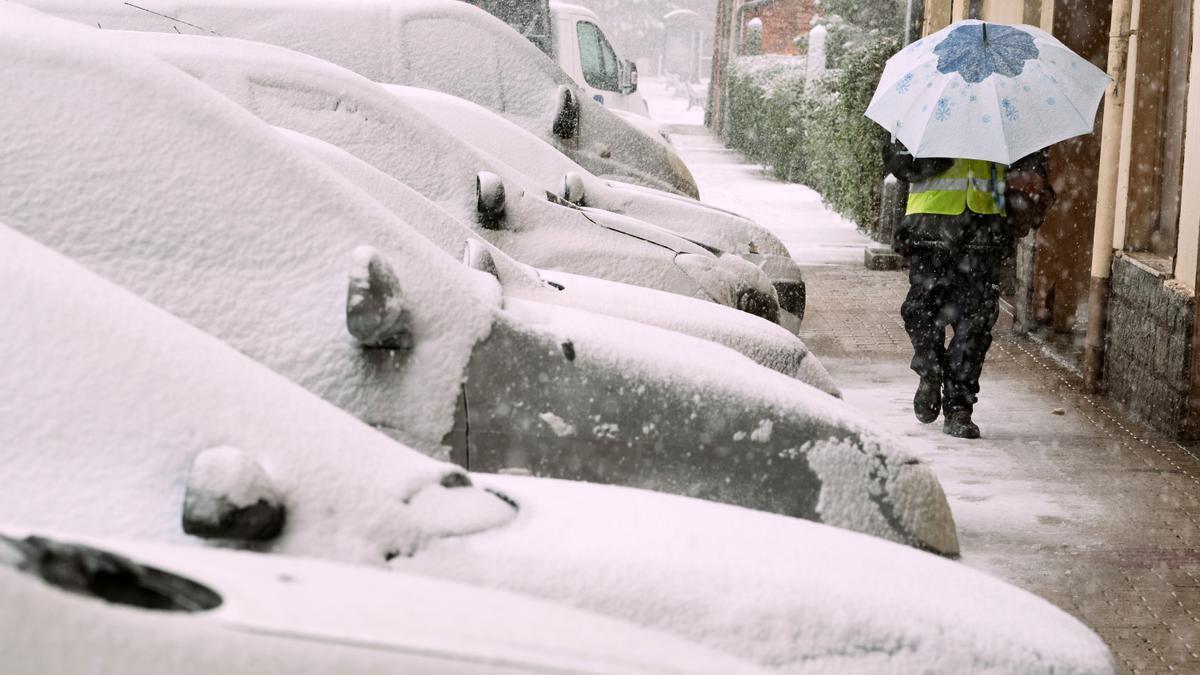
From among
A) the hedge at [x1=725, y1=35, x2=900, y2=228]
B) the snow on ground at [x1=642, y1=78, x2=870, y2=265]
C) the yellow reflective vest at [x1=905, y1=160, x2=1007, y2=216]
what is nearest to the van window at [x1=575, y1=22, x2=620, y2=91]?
the snow on ground at [x1=642, y1=78, x2=870, y2=265]

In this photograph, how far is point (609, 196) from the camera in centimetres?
838

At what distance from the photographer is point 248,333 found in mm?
3607

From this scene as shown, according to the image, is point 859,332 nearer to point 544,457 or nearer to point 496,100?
point 496,100

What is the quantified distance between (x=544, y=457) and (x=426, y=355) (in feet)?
1.18

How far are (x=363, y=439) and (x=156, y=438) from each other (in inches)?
15.7

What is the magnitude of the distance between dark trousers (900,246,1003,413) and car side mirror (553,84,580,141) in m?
3.22

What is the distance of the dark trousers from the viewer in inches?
287

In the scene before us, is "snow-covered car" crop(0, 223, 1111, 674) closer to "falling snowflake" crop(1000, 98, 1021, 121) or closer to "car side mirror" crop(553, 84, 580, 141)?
"falling snowflake" crop(1000, 98, 1021, 121)

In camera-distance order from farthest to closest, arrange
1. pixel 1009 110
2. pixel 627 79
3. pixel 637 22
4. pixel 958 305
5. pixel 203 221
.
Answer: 1. pixel 637 22
2. pixel 627 79
3. pixel 958 305
4. pixel 1009 110
5. pixel 203 221

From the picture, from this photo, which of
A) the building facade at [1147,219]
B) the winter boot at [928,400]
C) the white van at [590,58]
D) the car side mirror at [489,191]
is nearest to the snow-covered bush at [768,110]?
the white van at [590,58]

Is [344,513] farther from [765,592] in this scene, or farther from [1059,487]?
[1059,487]

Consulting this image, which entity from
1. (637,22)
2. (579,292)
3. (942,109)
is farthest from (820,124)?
(637,22)

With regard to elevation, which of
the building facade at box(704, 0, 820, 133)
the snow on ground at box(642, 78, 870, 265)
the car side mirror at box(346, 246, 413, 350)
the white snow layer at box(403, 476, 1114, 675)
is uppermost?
the building facade at box(704, 0, 820, 133)

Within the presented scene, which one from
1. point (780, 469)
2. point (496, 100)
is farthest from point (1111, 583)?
point (496, 100)
